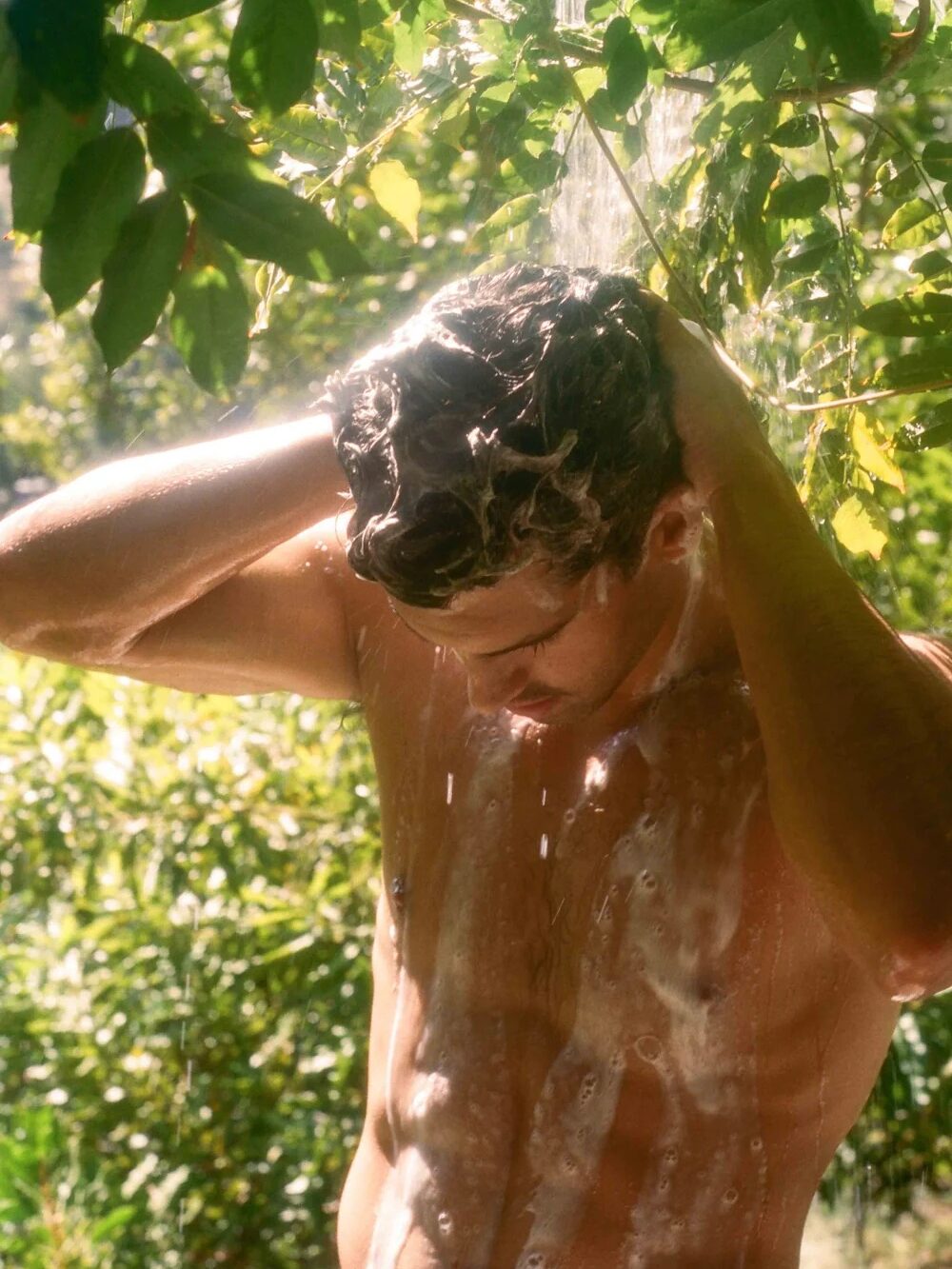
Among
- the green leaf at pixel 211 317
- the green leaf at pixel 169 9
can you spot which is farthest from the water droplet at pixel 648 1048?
the green leaf at pixel 169 9

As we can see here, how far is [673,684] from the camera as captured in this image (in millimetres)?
1356

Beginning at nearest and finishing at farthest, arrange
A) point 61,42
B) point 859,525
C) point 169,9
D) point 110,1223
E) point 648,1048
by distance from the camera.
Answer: point 61,42 < point 169,9 < point 648,1048 < point 859,525 < point 110,1223

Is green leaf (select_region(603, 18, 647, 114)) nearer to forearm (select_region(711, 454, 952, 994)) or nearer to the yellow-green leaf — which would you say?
forearm (select_region(711, 454, 952, 994))

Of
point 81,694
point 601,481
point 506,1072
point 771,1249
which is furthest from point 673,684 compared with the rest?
point 81,694

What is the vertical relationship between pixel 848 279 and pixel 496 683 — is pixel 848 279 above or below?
above

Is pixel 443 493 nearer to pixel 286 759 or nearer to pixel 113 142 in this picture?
pixel 113 142

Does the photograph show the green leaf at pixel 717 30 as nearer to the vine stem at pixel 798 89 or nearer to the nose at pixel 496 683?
the vine stem at pixel 798 89

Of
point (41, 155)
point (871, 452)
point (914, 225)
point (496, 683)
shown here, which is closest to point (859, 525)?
point (871, 452)

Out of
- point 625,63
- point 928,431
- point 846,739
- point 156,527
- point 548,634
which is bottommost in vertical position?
point 846,739

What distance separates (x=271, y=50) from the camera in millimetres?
854

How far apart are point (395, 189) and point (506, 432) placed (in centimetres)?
46

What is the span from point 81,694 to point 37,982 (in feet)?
1.98

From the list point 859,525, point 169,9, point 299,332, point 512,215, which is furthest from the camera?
point 299,332

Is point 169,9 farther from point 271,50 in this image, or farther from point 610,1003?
point 610,1003
